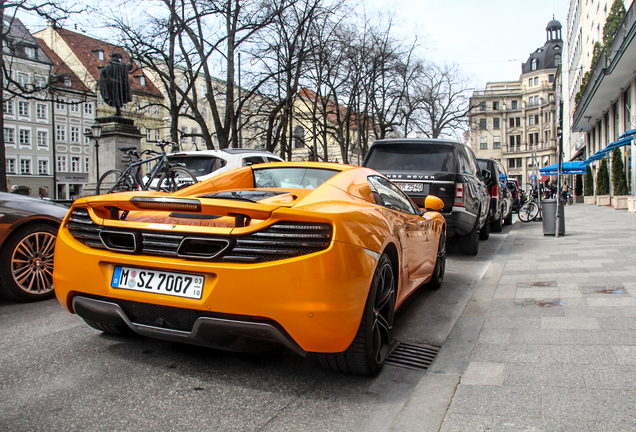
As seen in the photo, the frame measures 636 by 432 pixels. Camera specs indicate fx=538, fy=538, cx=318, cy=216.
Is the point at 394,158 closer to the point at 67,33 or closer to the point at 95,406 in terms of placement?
the point at 95,406

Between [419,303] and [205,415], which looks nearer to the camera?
[205,415]

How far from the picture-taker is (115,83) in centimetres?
1742

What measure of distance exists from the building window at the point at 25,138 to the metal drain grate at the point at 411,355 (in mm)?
59079

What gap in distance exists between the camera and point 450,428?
2500mm

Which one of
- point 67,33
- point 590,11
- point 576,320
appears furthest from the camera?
point 590,11

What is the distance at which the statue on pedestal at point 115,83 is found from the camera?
17.3 metres

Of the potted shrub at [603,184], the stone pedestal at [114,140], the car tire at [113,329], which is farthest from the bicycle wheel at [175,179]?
the potted shrub at [603,184]

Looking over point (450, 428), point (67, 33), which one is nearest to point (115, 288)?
point (450, 428)

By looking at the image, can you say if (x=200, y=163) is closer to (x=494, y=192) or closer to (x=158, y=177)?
(x=158, y=177)

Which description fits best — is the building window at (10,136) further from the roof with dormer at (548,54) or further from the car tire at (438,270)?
the roof with dormer at (548,54)

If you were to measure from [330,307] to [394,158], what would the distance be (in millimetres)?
6123

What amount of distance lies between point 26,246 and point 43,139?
5769 cm

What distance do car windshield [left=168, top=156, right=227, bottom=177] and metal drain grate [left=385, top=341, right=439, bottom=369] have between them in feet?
19.8

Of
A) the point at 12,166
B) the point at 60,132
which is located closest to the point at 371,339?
the point at 12,166
